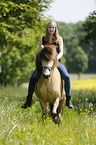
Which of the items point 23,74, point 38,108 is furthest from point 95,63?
point 38,108

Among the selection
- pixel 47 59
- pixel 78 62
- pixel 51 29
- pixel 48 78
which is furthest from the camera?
pixel 78 62

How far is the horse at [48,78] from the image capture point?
4.85 metres

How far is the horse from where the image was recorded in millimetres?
4852

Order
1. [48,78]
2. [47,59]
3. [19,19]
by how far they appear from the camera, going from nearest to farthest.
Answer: [47,59] < [48,78] < [19,19]

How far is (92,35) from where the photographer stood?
11.6 metres

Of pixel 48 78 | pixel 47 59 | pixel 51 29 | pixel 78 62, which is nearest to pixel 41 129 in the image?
pixel 48 78

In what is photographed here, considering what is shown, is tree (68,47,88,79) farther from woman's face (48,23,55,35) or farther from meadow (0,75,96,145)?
woman's face (48,23,55,35)

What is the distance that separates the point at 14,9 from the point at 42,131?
7.53m

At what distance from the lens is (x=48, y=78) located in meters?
4.96

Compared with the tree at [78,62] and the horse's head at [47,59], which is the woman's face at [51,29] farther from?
the tree at [78,62]

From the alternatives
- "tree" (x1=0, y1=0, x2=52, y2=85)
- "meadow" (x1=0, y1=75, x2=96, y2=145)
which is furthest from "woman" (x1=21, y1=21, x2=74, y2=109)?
"tree" (x1=0, y1=0, x2=52, y2=85)

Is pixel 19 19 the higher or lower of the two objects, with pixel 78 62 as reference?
higher

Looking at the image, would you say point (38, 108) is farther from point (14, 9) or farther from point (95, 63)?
point (95, 63)

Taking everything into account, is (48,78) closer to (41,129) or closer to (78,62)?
(41,129)
